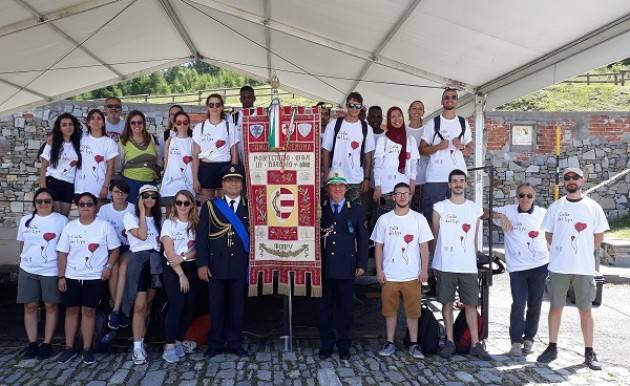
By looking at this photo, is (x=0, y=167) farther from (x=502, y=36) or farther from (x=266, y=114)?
(x=502, y=36)

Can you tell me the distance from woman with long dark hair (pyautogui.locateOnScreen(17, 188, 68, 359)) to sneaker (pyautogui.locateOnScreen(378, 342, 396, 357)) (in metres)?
3.20

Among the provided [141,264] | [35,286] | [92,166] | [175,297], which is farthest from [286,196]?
[35,286]

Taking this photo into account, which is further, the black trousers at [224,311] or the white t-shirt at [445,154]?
the white t-shirt at [445,154]

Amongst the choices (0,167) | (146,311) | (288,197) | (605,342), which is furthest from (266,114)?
(0,167)

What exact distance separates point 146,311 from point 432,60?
4456 mm

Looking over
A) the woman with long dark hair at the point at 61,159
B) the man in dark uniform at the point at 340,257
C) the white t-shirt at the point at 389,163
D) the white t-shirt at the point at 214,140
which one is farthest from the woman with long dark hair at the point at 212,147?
the white t-shirt at the point at 389,163

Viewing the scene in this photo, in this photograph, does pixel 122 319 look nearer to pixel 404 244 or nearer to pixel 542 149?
pixel 404 244

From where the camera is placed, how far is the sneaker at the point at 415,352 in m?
5.17

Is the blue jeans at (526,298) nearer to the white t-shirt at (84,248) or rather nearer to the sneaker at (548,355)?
the sneaker at (548,355)

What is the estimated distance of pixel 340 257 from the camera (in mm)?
5000

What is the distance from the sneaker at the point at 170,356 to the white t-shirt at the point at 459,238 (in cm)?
272

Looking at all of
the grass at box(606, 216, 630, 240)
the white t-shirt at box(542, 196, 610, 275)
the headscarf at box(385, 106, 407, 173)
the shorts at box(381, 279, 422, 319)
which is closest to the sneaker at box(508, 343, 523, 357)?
the white t-shirt at box(542, 196, 610, 275)

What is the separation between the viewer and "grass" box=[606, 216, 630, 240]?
1127 centimetres

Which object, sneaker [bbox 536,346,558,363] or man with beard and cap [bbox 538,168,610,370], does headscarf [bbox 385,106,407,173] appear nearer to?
man with beard and cap [bbox 538,168,610,370]
